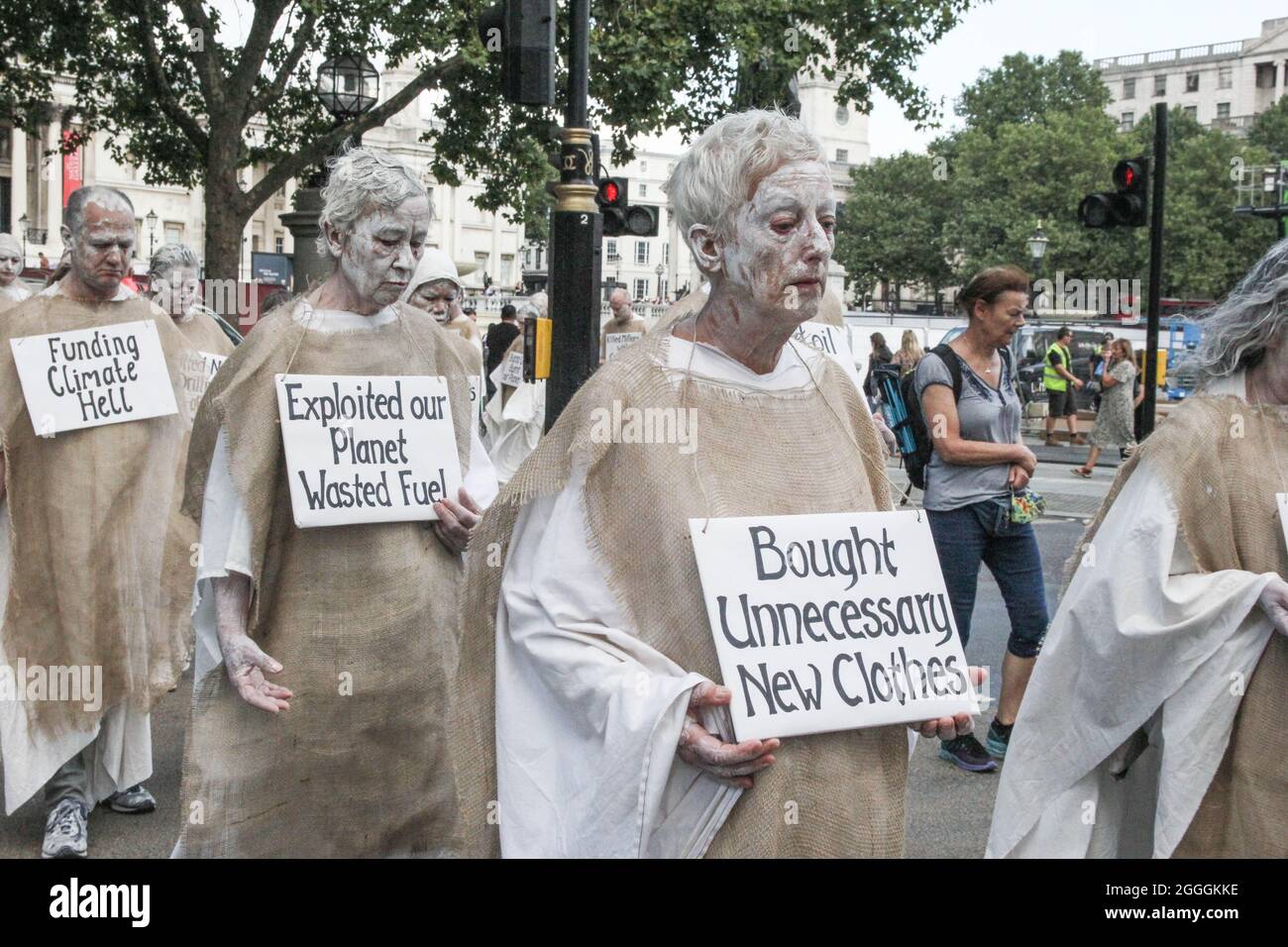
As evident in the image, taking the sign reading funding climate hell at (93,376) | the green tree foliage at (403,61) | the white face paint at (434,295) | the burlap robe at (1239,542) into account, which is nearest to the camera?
the burlap robe at (1239,542)

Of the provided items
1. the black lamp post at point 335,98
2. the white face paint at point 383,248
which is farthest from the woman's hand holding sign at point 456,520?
the black lamp post at point 335,98

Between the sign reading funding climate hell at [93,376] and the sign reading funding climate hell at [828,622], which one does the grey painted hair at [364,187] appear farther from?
the sign reading funding climate hell at [93,376]

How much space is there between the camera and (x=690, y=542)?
2691 millimetres

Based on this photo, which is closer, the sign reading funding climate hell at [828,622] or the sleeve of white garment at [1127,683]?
the sign reading funding climate hell at [828,622]

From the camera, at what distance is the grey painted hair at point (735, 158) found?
8.97 ft

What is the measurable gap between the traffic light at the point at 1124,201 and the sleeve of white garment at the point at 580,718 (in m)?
12.4

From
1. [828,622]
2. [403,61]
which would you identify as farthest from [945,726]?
[403,61]

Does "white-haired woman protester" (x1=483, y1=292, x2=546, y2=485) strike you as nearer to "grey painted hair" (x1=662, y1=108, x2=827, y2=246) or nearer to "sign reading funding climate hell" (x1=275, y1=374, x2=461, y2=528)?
"sign reading funding climate hell" (x1=275, y1=374, x2=461, y2=528)

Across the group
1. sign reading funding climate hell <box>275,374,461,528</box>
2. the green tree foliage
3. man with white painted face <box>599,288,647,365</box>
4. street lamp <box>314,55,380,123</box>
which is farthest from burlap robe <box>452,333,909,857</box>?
the green tree foliage

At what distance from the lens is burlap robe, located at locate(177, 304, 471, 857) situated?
3955 mm

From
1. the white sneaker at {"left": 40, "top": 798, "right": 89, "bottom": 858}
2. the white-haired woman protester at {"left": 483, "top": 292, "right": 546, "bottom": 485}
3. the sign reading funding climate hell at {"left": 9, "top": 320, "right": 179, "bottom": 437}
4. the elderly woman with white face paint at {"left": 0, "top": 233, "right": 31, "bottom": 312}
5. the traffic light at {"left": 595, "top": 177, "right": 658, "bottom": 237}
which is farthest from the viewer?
the traffic light at {"left": 595, "top": 177, "right": 658, "bottom": 237}

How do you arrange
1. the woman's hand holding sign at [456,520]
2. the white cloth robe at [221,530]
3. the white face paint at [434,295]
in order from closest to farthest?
the white cloth robe at [221,530] < the woman's hand holding sign at [456,520] < the white face paint at [434,295]

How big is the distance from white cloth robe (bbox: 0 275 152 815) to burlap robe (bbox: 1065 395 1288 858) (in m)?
3.77

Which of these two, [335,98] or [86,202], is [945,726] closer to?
[86,202]
